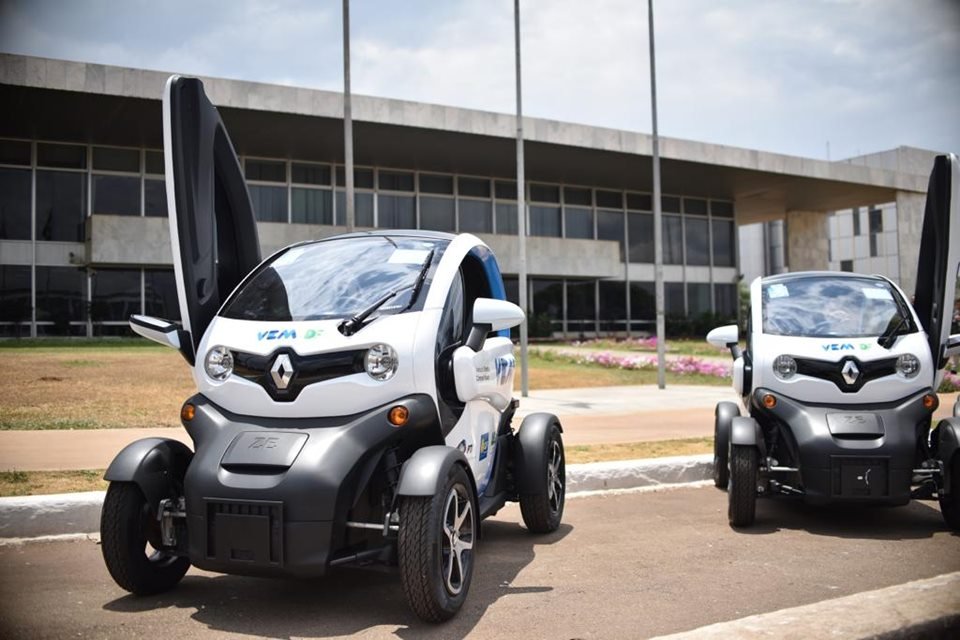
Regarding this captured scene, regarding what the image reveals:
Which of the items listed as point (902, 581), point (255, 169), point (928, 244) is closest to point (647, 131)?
point (255, 169)

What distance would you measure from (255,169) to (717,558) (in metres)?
28.6

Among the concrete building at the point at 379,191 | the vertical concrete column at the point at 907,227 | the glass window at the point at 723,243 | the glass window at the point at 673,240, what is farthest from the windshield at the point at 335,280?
the vertical concrete column at the point at 907,227

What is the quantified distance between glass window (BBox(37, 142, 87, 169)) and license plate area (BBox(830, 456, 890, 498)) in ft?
93.7

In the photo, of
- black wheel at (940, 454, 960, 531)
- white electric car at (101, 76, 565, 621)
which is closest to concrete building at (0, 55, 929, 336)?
white electric car at (101, 76, 565, 621)

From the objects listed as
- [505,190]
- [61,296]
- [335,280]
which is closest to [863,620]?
[335,280]

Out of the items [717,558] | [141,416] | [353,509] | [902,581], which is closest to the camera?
[353,509]

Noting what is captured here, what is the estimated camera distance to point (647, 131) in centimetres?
3269

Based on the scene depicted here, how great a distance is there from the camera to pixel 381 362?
Result: 4.17m

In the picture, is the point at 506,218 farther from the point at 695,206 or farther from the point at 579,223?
the point at 695,206

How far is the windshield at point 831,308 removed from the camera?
6.31m

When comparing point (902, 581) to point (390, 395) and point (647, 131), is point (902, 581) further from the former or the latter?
point (647, 131)

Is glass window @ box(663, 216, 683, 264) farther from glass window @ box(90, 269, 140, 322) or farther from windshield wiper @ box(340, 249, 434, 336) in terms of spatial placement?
windshield wiper @ box(340, 249, 434, 336)

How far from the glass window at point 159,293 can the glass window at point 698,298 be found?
2319cm

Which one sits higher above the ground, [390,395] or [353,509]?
[390,395]
